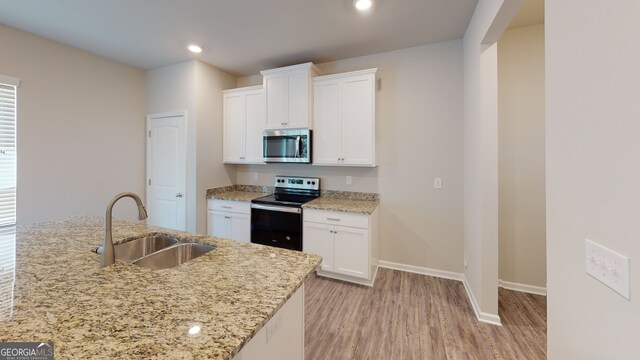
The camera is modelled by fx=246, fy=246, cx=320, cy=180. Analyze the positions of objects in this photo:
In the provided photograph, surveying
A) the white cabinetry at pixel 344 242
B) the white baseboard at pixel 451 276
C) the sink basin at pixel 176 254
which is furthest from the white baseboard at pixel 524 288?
the sink basin at pixel 176 254

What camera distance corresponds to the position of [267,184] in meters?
3.92

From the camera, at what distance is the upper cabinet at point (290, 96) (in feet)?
10.4

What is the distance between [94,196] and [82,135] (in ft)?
2.61

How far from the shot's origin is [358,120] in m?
2.97

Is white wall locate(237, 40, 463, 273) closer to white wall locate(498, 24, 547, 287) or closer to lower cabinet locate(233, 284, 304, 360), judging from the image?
white wall locate(498, 24, 547, 287)

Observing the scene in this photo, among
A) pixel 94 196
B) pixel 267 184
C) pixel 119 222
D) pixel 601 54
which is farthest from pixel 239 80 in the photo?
pixel 601 54

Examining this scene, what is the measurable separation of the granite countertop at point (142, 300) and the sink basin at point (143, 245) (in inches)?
→ 8.2

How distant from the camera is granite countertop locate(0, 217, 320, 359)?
69 centimetres

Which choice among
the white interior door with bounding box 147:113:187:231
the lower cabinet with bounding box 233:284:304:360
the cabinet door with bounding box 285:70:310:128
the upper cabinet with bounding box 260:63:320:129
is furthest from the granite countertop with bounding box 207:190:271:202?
the lower cabinet with bounding box 233:284:304:360

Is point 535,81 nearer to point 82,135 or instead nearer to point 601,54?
point 601,54

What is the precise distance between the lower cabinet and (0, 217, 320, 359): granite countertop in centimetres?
13

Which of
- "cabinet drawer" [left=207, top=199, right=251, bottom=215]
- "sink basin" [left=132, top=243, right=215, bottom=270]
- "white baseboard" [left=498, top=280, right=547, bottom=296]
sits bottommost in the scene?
"white baseboard" [left=498, top=280, right=547, bottom=296]

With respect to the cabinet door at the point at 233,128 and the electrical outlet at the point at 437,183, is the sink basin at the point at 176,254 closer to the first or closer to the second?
the cabinet door at the point at 233,128

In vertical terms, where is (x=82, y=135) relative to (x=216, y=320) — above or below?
above
